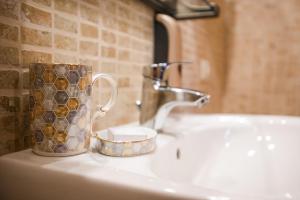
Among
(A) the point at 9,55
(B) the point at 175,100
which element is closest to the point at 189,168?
(B) the point at 175,100

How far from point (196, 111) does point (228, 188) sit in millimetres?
931

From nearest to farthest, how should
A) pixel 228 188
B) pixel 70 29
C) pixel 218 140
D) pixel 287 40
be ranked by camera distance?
1. pixel 70 29
2. pixel 228 188
3. pixel 218 140
4. pixel 287 40

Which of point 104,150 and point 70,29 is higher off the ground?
point 70,29

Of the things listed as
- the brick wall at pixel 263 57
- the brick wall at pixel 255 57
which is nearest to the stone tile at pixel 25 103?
the brick wall at pixel 255 57

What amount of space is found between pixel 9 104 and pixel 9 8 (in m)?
0.17

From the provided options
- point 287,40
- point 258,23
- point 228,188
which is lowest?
point 228,188

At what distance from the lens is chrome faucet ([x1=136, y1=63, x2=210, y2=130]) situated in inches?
29.2

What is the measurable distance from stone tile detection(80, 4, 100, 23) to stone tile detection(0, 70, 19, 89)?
25 cm

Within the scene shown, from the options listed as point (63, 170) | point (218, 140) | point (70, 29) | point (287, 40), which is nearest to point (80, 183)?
point (63, 170)

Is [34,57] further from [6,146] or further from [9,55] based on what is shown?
[6,146]

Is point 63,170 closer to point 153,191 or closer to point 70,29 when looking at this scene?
point 153,191

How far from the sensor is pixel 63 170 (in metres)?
0.40

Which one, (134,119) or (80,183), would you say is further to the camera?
(134,119)

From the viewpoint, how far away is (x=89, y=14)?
0.70m
